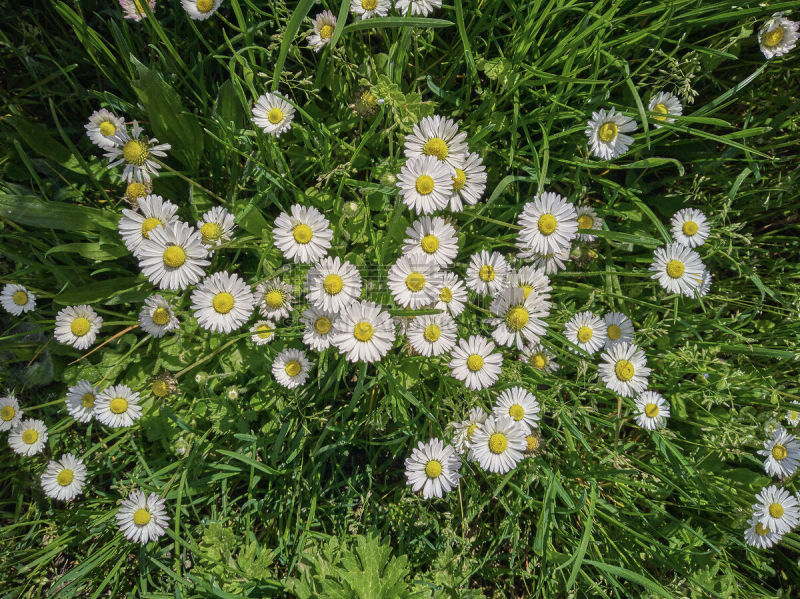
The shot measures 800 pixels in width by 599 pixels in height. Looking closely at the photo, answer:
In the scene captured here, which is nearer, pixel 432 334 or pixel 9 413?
pixel 432 334

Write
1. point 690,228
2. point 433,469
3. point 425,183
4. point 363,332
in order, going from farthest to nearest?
point 690,228, point 433,469, point 363,332, point 425,183

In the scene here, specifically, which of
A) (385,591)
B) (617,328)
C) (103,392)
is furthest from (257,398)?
(617,328)

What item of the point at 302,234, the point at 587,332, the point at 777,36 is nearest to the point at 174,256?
the point at 302,234

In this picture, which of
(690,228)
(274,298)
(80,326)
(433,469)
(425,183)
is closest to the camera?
(425,183)

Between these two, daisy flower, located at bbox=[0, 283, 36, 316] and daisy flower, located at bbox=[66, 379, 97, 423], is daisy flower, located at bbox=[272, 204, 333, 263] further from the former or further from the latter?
daisy flower, located at bbox=[0, 283, 36, 316]

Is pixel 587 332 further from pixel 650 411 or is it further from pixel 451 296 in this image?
pixel 451 296

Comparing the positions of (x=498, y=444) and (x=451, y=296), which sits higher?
(x=451, y=296)

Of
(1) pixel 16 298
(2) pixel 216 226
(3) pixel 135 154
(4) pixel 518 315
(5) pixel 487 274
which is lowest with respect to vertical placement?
(1) pixel 16 298

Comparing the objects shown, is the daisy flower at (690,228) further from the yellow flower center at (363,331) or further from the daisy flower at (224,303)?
the daisy flower at (224,303)
